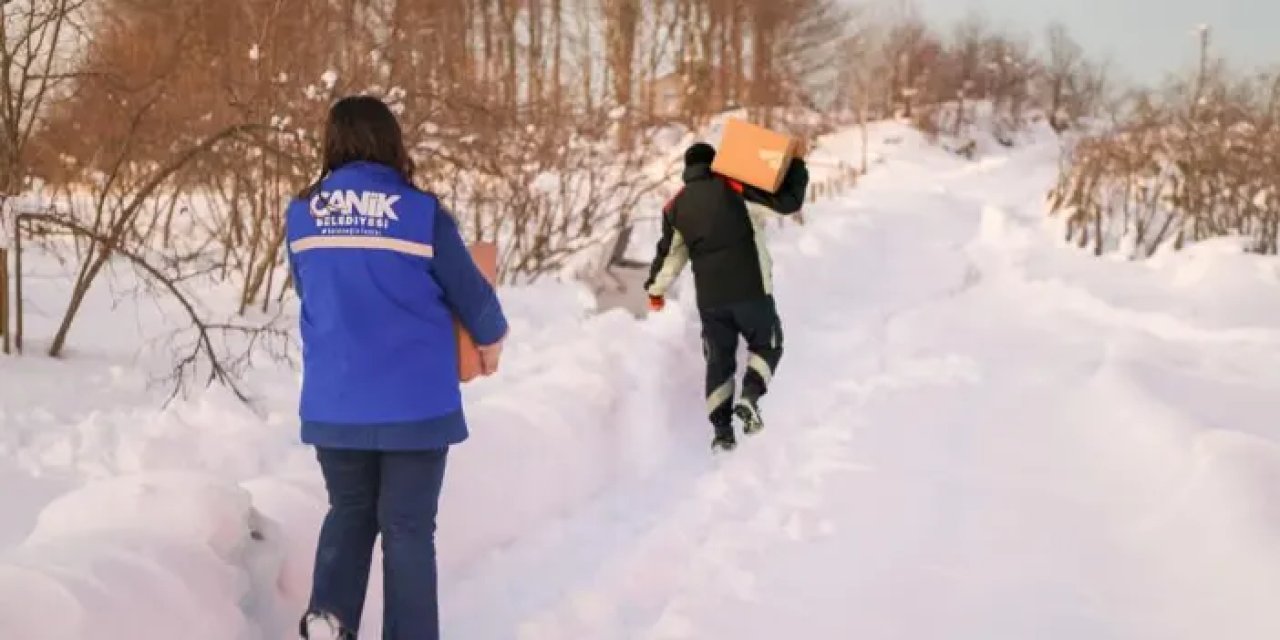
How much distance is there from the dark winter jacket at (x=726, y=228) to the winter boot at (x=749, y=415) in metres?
0.57

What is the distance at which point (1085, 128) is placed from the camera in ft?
200

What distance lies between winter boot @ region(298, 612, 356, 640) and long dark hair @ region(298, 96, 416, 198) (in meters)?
1.11

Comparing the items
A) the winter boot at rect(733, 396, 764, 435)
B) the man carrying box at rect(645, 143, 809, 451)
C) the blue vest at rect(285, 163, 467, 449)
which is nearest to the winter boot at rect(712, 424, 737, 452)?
the man carrying box at rect(645, 143, 809, 451)

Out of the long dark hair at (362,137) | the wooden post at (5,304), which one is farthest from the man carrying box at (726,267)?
the wooden post at (5,304)

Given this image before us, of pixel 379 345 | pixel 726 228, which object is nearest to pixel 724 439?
pixel 726 228

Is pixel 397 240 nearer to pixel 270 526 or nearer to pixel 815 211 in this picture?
pixel 270 526

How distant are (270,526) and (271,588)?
19 cm

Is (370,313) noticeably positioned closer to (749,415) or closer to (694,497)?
(694,497)

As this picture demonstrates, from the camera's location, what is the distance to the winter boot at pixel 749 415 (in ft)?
19.7

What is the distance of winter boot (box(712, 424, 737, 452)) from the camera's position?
18.9 feet

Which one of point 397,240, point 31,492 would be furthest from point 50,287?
point 397,240

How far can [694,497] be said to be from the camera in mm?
4934

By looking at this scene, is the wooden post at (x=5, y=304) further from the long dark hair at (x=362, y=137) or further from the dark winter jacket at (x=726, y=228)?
the long dark hair at (x=362, y=137)

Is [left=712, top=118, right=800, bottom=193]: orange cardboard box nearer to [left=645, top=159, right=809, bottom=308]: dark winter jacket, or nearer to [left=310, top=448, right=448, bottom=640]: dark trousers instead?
[left=645, top=159, right=809, bottom=308]: dark winter jacket
